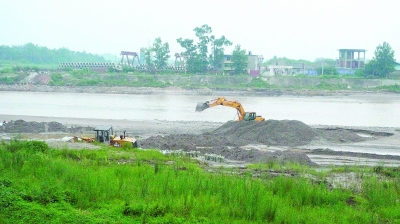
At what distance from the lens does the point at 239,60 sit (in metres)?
88.3

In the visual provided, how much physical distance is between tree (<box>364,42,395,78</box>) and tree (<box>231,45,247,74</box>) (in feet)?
67.6

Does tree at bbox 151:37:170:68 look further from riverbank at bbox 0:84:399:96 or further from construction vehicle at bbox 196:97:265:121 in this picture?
construction vehicle at bbox 196:97:265:121

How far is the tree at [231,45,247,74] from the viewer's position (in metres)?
88.2

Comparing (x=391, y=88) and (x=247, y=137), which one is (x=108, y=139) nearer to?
(x=247, y=137)

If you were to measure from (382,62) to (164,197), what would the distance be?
79.2 meters

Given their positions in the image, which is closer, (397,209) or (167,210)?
(167,210)

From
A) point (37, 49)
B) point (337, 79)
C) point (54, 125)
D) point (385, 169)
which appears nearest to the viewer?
point (385, 169)

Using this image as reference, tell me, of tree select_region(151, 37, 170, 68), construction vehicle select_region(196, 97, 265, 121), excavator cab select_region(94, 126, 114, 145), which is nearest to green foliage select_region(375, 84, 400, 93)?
tree select_region(151, 37, 170, 68)

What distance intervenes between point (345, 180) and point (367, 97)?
56.1 m

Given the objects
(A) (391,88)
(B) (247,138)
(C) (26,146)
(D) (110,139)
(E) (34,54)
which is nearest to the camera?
(C) (26,146)

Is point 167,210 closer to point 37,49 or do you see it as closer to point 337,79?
point 337,79

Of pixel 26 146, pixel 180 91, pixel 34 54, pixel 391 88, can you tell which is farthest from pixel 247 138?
pixel 34 54

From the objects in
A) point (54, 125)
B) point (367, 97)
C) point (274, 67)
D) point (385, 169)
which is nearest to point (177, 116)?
point (54, 125)

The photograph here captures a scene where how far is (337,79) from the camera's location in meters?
83.2
